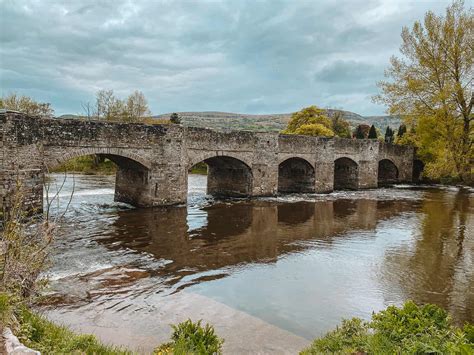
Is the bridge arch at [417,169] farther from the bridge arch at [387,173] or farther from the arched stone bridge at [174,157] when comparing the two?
the arched stone bridge at [174,157]

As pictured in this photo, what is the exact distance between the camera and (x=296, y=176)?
2770 centimetres

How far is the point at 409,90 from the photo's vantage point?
28.9m

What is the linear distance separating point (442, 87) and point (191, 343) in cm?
2876

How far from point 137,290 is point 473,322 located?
6.54m

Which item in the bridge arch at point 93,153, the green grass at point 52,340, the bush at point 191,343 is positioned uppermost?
the bridge arch at point 93,153

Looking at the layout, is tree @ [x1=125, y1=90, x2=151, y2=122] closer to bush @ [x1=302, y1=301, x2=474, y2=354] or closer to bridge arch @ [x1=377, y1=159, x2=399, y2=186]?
bridge arch @ [x1=377, y1=159, x2=399, y2=186]

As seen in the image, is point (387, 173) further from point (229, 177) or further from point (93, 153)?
point (93, 153)

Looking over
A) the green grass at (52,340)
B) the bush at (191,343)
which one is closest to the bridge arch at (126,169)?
the green grass at (52,340)

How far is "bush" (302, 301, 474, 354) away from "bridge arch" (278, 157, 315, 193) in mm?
20801

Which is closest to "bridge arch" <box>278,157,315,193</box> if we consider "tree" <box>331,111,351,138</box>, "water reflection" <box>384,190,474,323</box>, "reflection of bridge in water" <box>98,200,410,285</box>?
"reflection of bridge in water" <box>98,200,410,285</box>

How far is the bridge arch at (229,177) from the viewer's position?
74.5 ft

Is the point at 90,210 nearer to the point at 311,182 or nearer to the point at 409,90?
the point at 311,182

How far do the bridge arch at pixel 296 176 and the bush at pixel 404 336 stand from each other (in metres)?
20.8

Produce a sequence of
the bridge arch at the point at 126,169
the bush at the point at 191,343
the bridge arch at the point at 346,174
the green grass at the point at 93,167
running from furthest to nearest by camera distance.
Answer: the green grass at the point at 93,167 → the bridge arch at the point at 346,174 → the bridge arch at the point at 126,169 → the bush at the point at 191,343
